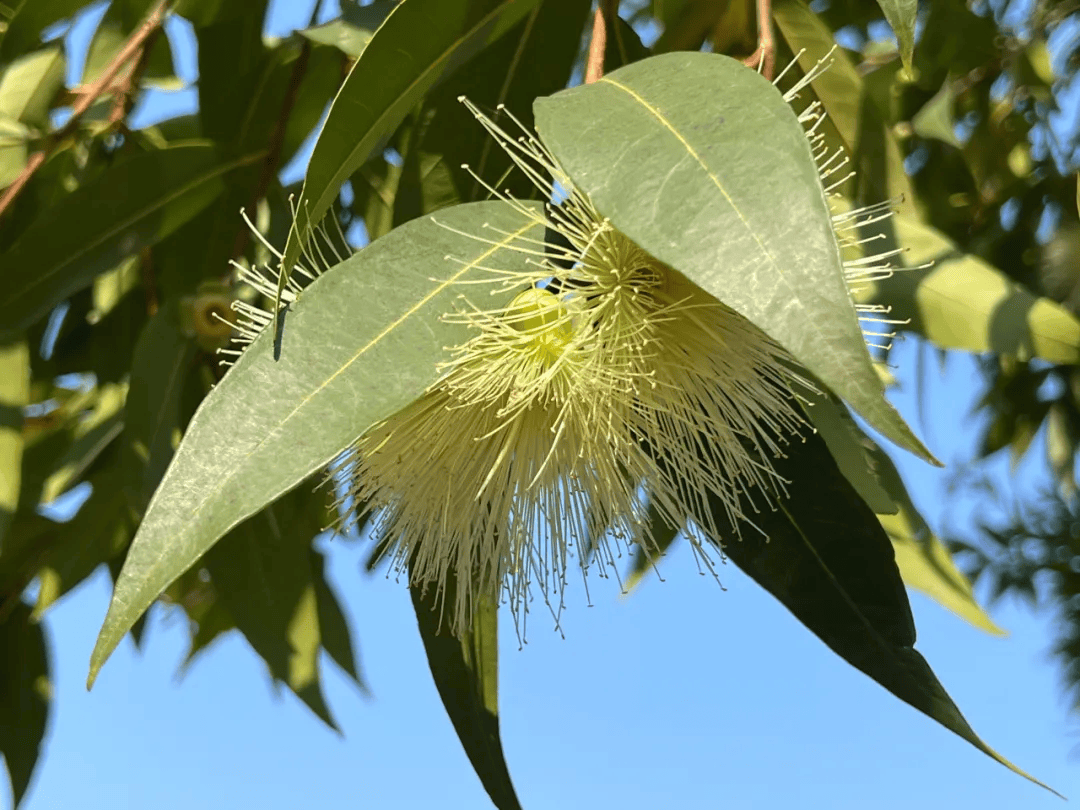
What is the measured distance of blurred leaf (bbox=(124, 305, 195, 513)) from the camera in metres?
1.20

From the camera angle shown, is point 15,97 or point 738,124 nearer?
point 738,124

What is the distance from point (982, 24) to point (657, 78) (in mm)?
1350

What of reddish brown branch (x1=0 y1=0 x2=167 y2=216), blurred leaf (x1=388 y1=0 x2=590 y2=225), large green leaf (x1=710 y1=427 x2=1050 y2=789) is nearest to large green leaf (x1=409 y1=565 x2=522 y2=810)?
large green leaf (x1=710 y1=427 x2=1050 y2=789)

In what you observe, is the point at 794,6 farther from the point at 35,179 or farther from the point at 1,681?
the point at 1,681

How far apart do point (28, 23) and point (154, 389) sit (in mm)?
446

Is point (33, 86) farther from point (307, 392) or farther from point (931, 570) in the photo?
point (931, 570)

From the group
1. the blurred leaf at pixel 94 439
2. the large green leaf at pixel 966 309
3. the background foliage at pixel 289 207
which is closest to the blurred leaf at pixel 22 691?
the background foliage at pixel 289 207

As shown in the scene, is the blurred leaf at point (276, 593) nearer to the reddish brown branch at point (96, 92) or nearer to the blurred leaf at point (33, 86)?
the reddish brown branch at point (96, 92)

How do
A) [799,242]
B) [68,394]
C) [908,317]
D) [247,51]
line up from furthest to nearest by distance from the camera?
[68,394]
[247,51]
[908,317]
[799,242]

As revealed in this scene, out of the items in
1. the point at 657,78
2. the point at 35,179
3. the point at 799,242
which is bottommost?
the point at 799,242

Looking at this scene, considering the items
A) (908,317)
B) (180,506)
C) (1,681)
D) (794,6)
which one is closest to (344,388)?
(180,506)

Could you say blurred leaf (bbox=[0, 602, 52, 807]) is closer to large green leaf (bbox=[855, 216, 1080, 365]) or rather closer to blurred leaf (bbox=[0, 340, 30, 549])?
blurred leaf (bbox=[0, 340, 30, 549])

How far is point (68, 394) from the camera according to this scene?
190cm

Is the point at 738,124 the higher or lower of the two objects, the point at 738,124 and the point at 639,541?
the higher
